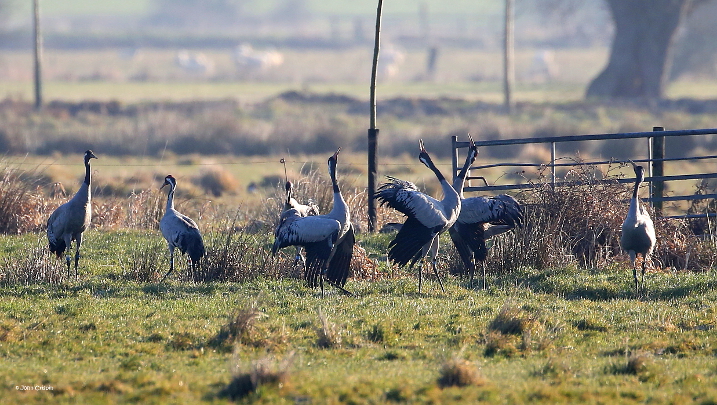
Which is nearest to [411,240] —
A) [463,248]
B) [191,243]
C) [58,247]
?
[463,248]

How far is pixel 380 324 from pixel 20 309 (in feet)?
11.6

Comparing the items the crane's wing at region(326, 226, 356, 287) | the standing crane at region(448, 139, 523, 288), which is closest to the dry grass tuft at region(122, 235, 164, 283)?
the crane's wing at region(326, 226, 356, 287)

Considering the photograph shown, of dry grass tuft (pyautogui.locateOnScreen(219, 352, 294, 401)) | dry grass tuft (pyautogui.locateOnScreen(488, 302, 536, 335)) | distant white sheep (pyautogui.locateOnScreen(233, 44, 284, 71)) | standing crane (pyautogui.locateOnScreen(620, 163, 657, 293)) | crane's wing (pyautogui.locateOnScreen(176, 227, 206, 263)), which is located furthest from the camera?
distant white sheep (pyautogui.locateOnScreen(233, 44, 284, 71))

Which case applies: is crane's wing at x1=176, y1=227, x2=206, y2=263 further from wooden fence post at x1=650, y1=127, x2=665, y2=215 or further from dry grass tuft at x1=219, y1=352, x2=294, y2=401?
wooden fence post at x1=650, y1=127, x2=665, y2=215

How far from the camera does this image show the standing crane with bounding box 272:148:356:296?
10500 millimetres

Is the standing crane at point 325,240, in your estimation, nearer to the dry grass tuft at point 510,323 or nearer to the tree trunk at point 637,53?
the dry grass tuft at point 510,323

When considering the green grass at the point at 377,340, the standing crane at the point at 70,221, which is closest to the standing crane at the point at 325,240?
the green grass at the point at 377,340

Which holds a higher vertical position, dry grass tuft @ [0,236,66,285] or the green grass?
dry grass tuft @ [0,236,66,285]

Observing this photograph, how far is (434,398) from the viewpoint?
22.6 feet

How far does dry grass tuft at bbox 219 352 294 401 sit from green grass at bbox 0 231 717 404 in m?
0.05

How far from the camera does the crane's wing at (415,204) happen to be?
10.8 meters

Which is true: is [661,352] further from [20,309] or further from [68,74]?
[68,74]

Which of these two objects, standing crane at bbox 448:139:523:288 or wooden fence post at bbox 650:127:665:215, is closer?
standing crane at bbox 448:139:523:288

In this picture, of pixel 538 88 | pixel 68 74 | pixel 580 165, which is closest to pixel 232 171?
pixel 580 165
